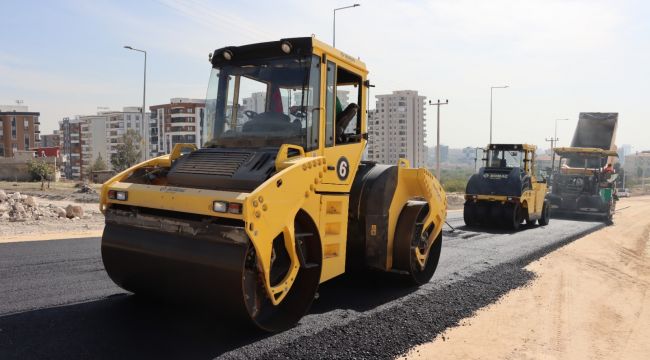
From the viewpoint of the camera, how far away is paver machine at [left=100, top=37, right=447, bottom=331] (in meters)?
4.14

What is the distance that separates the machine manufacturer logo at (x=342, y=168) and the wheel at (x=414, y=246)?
131cm

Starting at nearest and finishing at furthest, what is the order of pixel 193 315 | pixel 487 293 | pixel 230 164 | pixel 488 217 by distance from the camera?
pixel 230 164 < pixel 193 315 < pixel 487 293 < pixel 488 217

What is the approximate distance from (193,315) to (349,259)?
6.40 feet

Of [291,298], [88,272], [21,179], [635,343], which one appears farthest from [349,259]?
[21,179]

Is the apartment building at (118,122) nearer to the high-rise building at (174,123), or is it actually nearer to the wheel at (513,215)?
the high-rise building at (174,123)

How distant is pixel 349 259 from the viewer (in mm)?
6141

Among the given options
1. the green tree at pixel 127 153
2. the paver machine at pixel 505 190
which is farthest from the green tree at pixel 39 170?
the paver machine at pixel 505 190

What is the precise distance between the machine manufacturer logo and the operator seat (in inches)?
9.4

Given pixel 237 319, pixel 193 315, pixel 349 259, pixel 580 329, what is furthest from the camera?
pixel 349 259

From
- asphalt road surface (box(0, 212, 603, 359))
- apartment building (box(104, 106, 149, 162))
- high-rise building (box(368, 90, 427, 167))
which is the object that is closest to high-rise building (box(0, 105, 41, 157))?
apartment building (box(104, 106, 149, 162))

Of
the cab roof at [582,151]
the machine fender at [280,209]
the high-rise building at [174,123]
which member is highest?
the high-rise building at [174,123]

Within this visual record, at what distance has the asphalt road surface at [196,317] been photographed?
4.23m

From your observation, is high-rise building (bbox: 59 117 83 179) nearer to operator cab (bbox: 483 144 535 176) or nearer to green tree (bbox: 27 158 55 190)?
green tree (bbox: 27 158 55 190)

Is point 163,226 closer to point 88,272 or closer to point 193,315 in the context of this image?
point 193,315
